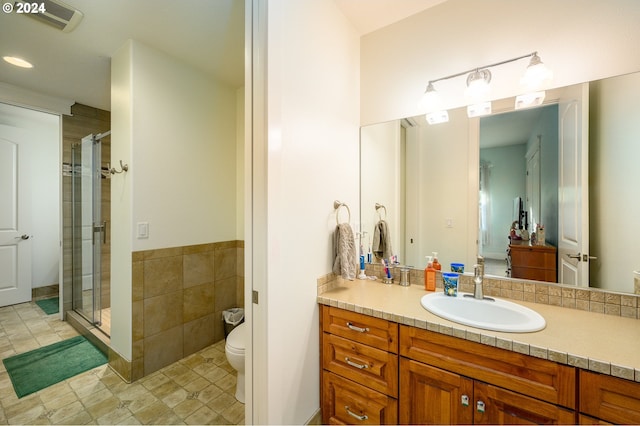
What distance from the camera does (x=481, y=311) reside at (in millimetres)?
1351

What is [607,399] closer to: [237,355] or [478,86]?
[478,86]

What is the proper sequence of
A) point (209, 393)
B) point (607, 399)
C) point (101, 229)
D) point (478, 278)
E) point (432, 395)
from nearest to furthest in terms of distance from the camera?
point (607, 399), point (432, 395), point (478, 278), point (209, 393), point (101, 229)

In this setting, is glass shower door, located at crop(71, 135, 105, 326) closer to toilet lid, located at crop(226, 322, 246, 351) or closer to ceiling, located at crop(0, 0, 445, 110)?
ceiling, located at crop(0, 0, 445, 110)

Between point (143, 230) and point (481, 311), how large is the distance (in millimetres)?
2336

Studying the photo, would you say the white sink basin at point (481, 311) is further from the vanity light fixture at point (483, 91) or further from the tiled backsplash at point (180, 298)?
the tiled backsplash at point (180, 298)

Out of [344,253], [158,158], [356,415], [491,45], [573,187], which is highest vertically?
[491,45]

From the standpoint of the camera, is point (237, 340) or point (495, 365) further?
point (237, 340)

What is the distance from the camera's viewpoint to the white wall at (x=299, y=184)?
119 cm

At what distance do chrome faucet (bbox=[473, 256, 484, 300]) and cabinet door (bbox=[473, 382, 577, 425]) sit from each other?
1.64 ft

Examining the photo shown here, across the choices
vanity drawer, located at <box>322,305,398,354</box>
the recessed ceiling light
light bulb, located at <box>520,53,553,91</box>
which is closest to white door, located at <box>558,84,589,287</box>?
light bulb, located at <box>520,53,553,91</box>

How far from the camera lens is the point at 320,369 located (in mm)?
1481

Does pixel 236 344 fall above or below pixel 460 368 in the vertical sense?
below

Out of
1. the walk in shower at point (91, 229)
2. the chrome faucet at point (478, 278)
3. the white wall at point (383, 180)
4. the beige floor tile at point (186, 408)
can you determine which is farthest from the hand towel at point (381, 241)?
the walk in shower at point (91, 229)

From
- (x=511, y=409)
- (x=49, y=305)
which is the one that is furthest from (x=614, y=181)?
(x=49, y=305)
